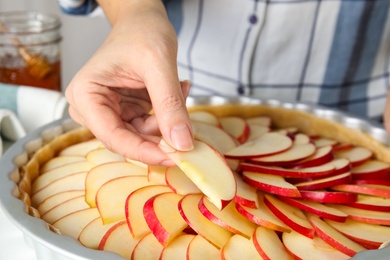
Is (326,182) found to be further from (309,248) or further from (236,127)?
(236,127)

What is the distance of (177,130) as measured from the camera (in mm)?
832

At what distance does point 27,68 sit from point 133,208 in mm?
690

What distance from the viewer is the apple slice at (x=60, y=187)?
98 centimetres

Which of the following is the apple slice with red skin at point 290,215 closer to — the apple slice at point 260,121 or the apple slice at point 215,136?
the apple slice at point 215,136

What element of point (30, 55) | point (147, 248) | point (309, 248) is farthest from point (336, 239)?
point (30, 55)

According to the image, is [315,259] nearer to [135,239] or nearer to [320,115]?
[135,239]

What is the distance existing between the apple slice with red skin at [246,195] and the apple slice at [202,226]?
4cm

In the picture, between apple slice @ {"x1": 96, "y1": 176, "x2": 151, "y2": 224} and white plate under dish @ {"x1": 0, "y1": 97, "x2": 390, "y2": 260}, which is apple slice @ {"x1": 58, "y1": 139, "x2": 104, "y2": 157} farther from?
apple slice @ {"x1": 96, "y1": 176, "x2": 151, "y2": 224}

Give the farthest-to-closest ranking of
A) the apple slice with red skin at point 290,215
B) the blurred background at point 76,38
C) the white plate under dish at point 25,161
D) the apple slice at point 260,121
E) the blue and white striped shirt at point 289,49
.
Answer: the blurred background at point 76,38 < the blue and white striped shirt at point 289,49 < the apple slice at point 260,121 < the apple slice with red skin at point 290,215 < the white plate under dish at point 25,161

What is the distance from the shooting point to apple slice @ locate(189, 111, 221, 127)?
3.89ft

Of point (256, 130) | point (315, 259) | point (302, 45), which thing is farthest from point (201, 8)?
point (315, 259)

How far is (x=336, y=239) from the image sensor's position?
854 millimetres

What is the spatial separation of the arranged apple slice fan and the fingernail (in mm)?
14

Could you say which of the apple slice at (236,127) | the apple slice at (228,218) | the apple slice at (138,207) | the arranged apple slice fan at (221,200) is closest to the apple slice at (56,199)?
the arranged apple slice fan at (221,200)
